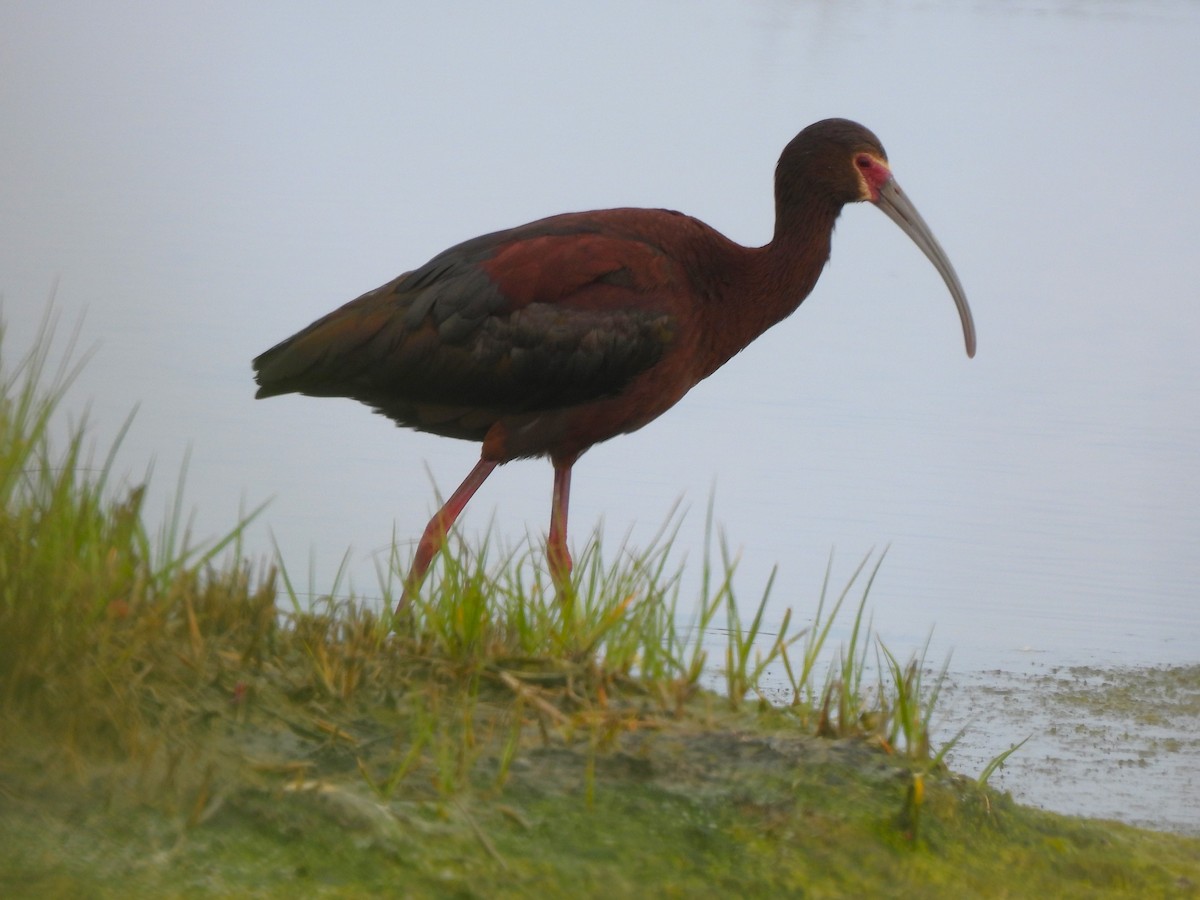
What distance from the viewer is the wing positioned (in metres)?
4.72

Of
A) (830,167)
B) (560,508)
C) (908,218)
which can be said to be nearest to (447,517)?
(560,508)

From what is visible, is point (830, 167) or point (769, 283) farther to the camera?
point (830, 167)

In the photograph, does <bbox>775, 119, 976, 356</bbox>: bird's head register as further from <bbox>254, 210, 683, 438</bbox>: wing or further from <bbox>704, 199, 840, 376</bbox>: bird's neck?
<bbox>254, 210, 683, 438</bbox>: wing

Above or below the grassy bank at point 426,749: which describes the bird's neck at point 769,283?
above

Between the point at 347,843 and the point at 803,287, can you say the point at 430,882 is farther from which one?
the point at 803,287

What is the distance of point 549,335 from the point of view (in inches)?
186

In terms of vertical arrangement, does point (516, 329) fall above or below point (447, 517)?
above

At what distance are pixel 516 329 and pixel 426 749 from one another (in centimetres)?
188

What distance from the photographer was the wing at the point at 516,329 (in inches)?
186

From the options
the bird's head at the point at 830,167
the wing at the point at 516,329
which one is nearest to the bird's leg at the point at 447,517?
the wing at the point at 516,329

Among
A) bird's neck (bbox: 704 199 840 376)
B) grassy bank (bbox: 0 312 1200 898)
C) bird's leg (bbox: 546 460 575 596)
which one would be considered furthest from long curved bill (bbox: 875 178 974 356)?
grassy bank (bbox: 0 312 1200 898)

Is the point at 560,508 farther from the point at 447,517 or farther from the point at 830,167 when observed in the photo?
the point at 830,167

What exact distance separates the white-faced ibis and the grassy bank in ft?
2.95

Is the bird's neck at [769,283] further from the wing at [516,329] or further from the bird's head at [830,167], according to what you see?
the wing at [516,329]
